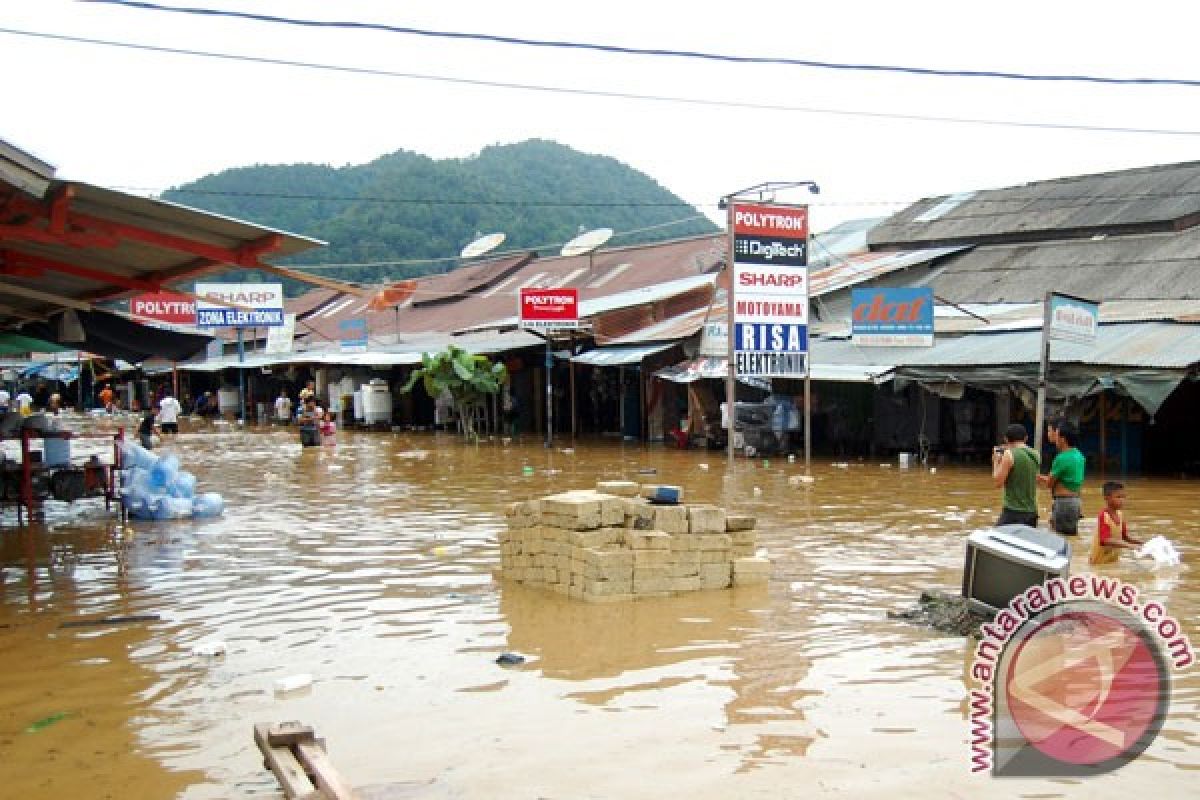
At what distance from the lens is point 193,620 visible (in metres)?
9.29

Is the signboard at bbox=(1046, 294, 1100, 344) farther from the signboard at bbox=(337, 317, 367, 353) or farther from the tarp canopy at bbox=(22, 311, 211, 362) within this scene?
the signboard at bbox=(337, 317, 367, 353)

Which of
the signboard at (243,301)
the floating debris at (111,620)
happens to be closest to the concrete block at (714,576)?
the floating debris at (111,620)

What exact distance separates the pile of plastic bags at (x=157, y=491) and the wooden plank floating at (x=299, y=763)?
1061cm

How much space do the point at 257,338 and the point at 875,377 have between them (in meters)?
36.8

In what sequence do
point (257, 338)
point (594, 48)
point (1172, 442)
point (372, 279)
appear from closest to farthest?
point (594, 48) → point (1172, 442) → point (257, 338) → point (372, 279)

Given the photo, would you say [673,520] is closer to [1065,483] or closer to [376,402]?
[1065,483]

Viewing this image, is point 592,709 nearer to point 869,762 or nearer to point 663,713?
point 663,713

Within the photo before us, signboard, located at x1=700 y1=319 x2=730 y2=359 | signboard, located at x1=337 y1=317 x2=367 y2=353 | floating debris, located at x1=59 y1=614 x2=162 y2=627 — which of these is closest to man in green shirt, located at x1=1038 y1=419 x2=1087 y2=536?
floating debris, located at x1=59 y1=614 x2=162 y2=627

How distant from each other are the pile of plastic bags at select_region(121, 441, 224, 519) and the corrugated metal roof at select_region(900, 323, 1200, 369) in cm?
1267

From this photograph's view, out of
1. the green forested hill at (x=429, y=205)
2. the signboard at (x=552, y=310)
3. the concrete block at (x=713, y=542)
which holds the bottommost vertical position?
the concrete block at (x=713, y=542)

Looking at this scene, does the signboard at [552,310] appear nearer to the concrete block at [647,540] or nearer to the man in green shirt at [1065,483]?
the man in green shirt at [1065,483]

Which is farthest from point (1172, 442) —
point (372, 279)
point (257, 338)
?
point (372, 279)

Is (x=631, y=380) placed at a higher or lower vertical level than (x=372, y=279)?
lower

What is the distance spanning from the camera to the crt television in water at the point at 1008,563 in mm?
7574
